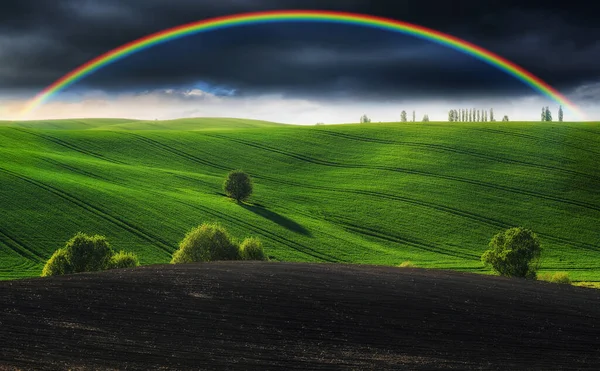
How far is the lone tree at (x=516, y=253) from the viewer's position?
54.2 meters

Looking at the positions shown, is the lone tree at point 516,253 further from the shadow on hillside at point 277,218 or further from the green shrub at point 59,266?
the green shrub at point 59,266

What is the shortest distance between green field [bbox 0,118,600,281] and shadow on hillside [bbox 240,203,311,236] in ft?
1.14

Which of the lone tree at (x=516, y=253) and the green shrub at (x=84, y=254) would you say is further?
the lone tree at (x=516, y=253)

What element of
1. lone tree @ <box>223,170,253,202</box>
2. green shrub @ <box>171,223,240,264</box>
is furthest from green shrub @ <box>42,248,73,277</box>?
lone tree @ <box>223,170,253,202</box>

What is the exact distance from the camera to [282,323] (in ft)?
80.2

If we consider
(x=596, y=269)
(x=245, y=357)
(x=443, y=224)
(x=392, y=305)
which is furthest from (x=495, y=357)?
(x=443, y=224)

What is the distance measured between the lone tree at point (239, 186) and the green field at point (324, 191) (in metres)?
2.00

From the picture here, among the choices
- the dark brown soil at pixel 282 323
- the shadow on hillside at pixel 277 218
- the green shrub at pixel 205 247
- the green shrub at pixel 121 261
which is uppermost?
the dark brown soil at pixel 282 323

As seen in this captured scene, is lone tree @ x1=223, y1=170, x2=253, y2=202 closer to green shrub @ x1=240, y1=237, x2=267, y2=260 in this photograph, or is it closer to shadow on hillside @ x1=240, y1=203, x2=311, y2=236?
shadow on hillside @ x1=240, y1=203, x2=311, y2=236

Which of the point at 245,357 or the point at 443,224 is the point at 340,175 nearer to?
the point at 443,224

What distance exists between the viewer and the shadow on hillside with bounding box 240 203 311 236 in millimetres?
→ 75812

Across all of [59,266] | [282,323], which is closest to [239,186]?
[59,266]

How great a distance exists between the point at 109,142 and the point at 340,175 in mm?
46809

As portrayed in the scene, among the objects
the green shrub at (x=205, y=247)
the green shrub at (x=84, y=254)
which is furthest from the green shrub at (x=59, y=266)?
the green shrub at (x=205, y=247)
